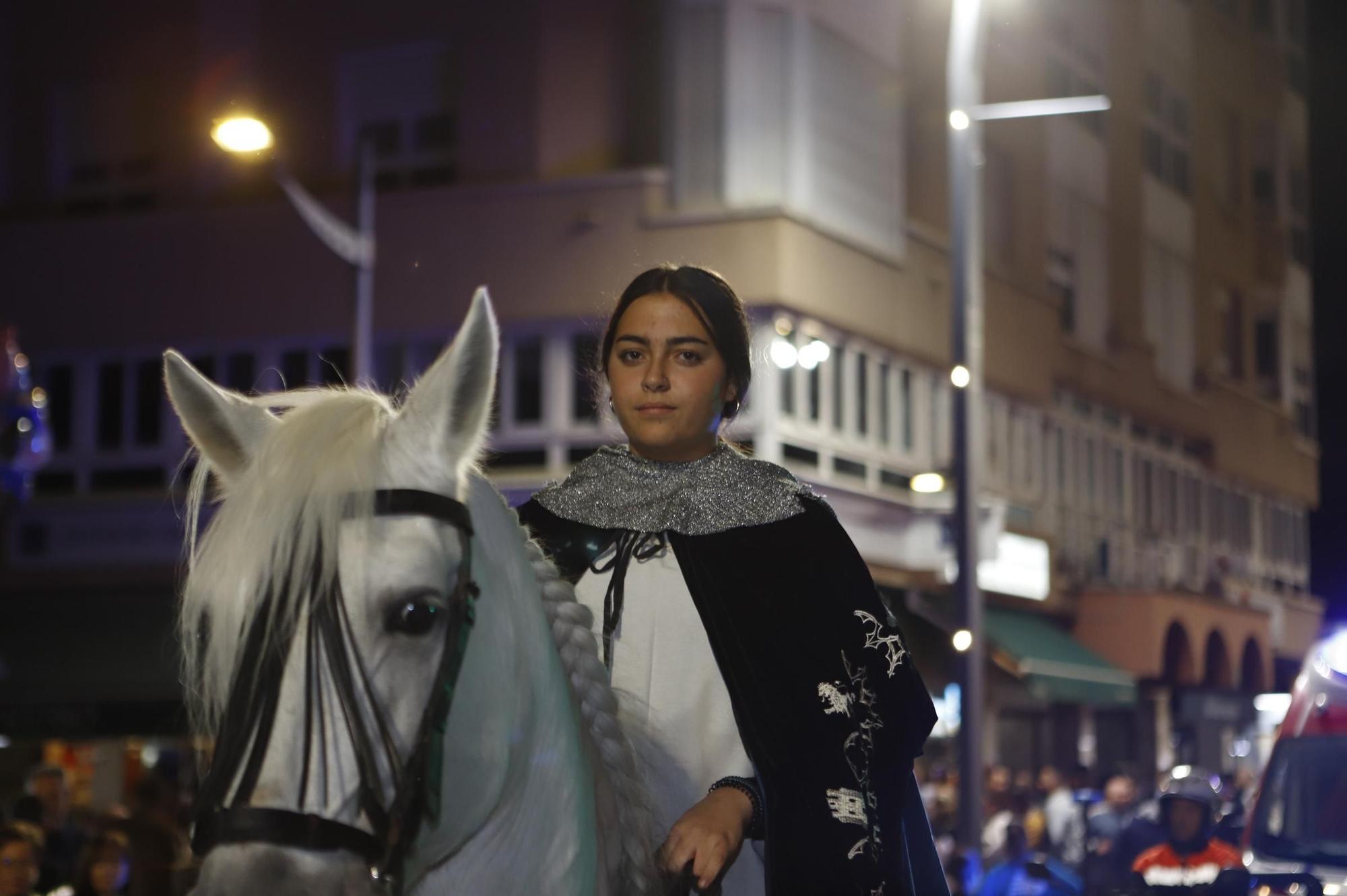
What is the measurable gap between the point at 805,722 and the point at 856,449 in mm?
18235

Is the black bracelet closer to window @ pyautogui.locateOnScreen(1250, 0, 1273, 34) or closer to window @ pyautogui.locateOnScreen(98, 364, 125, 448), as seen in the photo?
window @ pyautogui.locateOnScreen(98, 364, 125, 448)

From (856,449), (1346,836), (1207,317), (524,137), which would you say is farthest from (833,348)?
(1346,836)

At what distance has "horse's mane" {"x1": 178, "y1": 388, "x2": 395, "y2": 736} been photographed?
2180 millimetres

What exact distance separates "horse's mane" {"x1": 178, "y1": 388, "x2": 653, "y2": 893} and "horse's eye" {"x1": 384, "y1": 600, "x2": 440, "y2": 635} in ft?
0.29

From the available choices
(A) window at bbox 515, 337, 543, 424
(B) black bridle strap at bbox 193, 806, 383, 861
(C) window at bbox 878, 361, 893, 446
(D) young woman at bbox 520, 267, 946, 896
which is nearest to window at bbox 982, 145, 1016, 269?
(C) window at bbox 878, 361, 893, 446

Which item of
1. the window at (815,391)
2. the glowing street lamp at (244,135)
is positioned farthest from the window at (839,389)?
the glowing street lamp at (244,135)

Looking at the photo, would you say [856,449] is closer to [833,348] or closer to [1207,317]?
[833,348]

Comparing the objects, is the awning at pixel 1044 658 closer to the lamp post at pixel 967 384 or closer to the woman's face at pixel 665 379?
the lamp post at pixel 967 384

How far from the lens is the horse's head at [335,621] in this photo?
2.08 m

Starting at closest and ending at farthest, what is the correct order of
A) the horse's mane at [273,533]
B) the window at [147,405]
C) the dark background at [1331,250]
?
the horse's mane at [273,533] < the dark background at [1331,250] < the window at [147,405]

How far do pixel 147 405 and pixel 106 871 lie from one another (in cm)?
1374

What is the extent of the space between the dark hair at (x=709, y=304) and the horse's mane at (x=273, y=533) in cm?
71

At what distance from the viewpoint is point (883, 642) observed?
9.04 feet

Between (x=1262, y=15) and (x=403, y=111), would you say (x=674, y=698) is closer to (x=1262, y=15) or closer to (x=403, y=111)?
(x=403, y=111)
